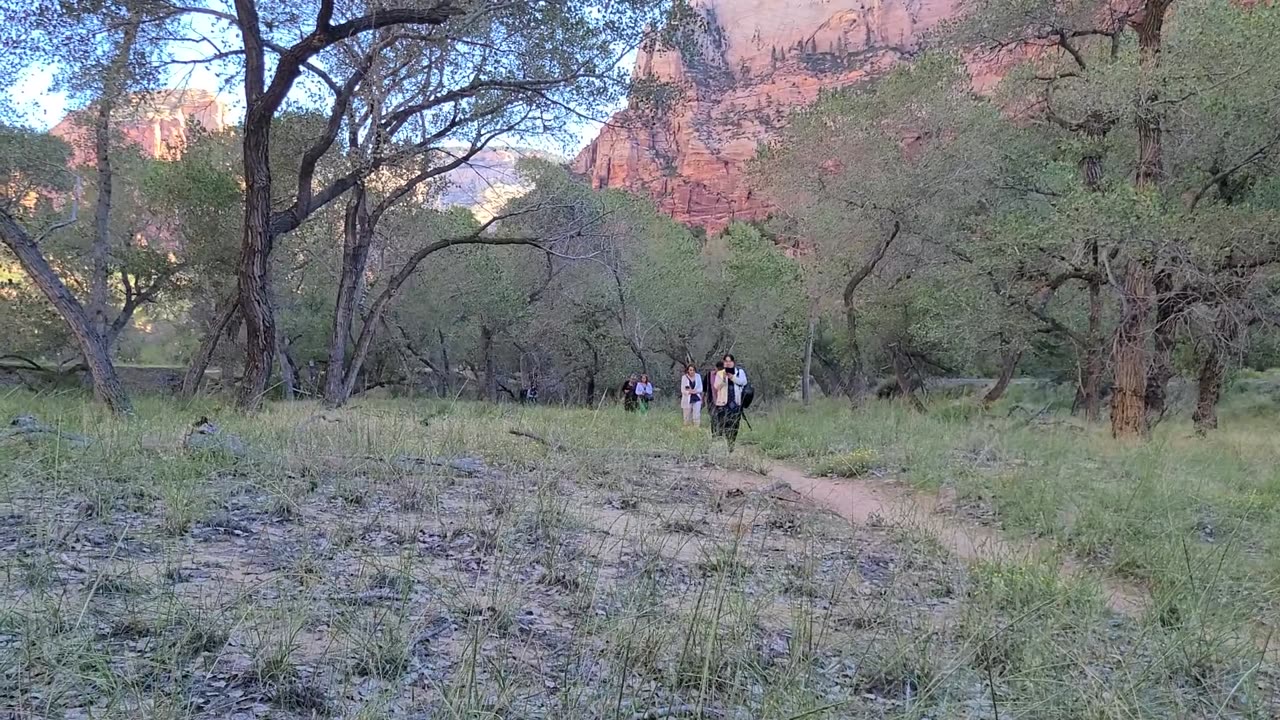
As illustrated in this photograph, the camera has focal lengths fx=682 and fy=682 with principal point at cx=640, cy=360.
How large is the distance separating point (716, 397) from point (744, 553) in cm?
680

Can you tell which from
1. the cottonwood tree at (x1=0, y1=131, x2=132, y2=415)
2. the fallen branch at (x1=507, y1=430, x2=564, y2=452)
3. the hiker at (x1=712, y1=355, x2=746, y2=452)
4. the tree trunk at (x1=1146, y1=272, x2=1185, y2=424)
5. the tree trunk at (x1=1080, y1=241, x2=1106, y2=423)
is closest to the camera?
the fallen branch at (x1=507, y1=430, x2=564, y2=452)

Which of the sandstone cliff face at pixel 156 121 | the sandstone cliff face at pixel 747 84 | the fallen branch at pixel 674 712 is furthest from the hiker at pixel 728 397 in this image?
the sandstone cliff face at pixel 747 84

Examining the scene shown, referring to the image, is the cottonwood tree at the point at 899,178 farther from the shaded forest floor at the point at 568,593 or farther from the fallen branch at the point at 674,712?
the fallen branch at the point at 674,712

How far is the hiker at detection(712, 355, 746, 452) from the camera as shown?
1057 centimetres

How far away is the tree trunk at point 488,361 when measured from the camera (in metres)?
26.6

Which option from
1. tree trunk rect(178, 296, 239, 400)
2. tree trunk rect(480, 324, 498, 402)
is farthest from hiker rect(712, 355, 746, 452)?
tree trunk rect(480, 324, 498, 402)

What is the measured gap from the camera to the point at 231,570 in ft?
9.87

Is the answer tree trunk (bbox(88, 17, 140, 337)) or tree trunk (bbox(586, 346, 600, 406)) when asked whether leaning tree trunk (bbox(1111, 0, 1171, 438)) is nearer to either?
tree trunk (bbox(88, 17, 140, 337))

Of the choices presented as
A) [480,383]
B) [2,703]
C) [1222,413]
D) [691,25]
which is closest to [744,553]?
[2,703]

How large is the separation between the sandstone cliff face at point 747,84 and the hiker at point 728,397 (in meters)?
69.1

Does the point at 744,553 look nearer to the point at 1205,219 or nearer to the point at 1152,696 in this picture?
the point at 1152,696

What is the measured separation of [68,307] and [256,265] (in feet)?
7.52

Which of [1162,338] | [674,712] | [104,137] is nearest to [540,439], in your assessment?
[674,712]

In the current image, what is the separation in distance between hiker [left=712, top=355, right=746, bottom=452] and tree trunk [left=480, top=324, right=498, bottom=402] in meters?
17.0
